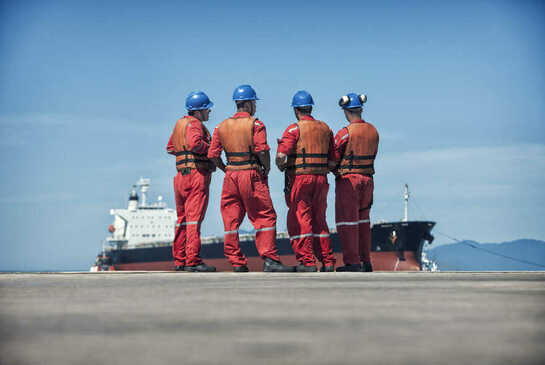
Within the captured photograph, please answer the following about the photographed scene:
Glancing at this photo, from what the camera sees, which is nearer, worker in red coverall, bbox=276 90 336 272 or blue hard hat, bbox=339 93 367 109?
worker in red coverall, bbox=276 90 336 272

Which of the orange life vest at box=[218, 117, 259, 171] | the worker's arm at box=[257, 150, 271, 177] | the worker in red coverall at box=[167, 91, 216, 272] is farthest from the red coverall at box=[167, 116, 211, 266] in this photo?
the worker's arm at box=[257, 150, 271, 177]

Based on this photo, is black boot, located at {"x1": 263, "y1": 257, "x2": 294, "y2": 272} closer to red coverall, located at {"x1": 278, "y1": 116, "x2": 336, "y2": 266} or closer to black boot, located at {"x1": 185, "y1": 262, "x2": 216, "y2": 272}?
red coverall, located at {"x1": 278, "y1": 116, "x2": 336, "y2": 266}

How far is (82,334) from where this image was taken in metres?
1.45

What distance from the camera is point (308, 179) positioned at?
6688mm

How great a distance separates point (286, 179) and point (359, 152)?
94 cm

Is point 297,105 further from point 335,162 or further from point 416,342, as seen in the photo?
point 416,342

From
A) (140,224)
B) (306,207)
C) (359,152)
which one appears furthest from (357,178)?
(140,224)

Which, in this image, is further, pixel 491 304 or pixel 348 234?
pixel 348 234

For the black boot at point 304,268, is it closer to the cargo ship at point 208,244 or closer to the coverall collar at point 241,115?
the coverall collar at point 241,115

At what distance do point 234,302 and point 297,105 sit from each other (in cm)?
500

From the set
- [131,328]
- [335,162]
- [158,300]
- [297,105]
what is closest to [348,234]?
[335,162]

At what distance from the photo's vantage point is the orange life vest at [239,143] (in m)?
6.45

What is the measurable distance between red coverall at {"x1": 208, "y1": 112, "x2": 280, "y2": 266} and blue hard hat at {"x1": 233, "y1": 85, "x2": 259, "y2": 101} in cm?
37

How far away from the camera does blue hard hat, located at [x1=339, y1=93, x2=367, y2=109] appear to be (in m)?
7.45
